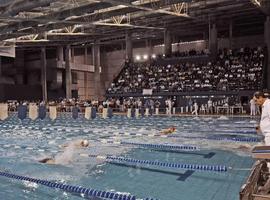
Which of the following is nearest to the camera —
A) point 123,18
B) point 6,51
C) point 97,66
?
point 6,51

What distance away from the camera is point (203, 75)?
25.8 meters

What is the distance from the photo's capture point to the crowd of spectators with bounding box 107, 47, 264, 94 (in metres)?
23.8

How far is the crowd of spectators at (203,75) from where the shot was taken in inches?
939

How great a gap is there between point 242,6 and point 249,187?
2197 cm

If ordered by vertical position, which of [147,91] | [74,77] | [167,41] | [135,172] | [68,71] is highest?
[167,41]

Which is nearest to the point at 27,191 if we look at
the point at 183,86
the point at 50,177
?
the point at 50,177

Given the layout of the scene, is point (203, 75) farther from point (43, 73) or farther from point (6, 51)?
point (43, 73)

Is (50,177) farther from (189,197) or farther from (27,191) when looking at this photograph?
(189,197)

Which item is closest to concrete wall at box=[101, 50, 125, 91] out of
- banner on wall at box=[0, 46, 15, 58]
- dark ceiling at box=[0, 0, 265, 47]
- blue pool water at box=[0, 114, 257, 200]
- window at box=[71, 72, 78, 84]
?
dark ceiling at box=[0, 0, 265, 47]

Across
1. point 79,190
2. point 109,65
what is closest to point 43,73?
point 109,65

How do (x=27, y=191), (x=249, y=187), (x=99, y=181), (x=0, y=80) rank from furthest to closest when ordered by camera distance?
(x=0, y=80)
(x=99, y=181)
(x=27, y=191)
(x=249, y=187)

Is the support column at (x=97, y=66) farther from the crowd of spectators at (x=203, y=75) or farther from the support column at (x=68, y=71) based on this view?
the crowd of spectators at (x=203, y=75)

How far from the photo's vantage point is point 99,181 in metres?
5.38

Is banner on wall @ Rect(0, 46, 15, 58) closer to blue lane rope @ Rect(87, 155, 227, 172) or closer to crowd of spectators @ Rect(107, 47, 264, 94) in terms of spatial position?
crowd of spectators @ Rect(107, 47, 264, 94)
